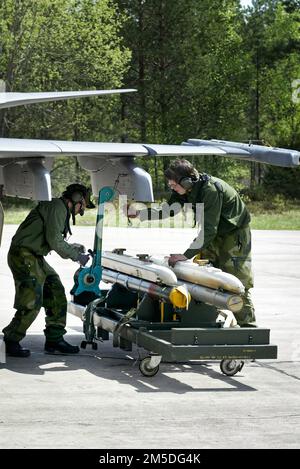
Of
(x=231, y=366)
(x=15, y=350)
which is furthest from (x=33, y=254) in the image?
(x=231, y=366)

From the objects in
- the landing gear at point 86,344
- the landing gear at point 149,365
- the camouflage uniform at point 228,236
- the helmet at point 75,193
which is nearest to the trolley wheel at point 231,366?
the landing gear at point 149,365

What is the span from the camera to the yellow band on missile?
9.66m

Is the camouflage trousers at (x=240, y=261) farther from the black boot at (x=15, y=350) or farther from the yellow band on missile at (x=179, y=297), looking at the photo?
the black boot at (x=15, y=350)

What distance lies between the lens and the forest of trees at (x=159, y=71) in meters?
48.1

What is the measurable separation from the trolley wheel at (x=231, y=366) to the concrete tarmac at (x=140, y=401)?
0.08 m

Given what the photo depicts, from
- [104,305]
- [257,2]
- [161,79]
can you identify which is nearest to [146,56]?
[161,79]

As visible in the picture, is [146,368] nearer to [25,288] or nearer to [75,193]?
[25,288]

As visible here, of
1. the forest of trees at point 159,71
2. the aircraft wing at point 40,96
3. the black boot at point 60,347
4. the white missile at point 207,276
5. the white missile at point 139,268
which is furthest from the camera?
the forest of trees at point 159,71

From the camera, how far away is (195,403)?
8727mm

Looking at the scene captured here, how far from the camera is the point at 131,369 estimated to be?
33.4ft

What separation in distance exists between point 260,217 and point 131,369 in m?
30.6

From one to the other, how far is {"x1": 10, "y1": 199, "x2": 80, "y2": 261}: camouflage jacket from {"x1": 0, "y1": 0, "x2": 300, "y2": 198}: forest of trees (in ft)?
113

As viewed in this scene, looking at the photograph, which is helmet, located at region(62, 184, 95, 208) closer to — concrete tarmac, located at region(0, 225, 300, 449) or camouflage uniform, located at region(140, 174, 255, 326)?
camouflage uniform, located at region(140, 174, 255, 326)

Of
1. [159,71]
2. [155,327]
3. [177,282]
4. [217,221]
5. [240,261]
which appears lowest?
[155,327]
